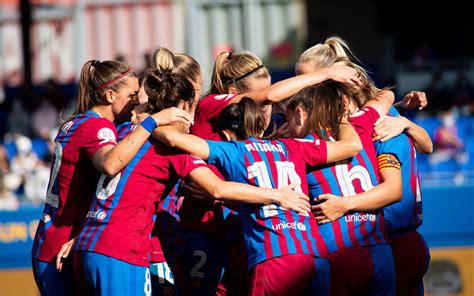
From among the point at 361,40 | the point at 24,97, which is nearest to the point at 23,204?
the point at 24,97

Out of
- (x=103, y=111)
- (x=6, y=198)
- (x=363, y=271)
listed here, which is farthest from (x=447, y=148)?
(x=103, y=111)

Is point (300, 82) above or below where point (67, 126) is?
above

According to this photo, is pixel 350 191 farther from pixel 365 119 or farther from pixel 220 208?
pixel 220 208

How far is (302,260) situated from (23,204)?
747 centimetres

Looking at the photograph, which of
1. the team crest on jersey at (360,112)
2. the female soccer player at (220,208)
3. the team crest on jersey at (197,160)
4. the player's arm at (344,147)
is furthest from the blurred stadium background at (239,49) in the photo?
the team crest on jersey at (197,160)

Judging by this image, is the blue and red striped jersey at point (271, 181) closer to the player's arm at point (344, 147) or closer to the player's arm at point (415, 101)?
the player's arm at point (344, 147)

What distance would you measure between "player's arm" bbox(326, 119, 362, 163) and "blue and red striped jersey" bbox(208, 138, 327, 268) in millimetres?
52

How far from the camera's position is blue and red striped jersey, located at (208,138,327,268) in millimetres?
3912

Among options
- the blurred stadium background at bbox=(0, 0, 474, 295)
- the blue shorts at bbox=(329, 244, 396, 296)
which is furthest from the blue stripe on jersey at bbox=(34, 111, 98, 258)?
the blurred stadium background at bbox=(0, 0, 474, 295)

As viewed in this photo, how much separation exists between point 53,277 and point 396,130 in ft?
6.34

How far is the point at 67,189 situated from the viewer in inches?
170

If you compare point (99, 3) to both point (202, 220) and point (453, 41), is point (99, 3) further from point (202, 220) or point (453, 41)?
point (202, 220)

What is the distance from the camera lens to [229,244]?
182 inches

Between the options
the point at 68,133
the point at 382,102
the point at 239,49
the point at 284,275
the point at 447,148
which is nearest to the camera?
the point at 284,275
